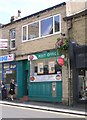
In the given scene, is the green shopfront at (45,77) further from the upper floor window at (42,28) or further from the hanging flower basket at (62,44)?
the upper floor window at (42,28)

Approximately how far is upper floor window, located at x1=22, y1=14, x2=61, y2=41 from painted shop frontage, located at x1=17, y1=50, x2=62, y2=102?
1524 millimetres

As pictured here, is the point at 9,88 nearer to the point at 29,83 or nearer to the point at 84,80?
the point at 29,83

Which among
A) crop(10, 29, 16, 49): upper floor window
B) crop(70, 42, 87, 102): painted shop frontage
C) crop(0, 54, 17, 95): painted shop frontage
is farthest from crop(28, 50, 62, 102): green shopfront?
crop(10, 29, 16, 49): upper floor window

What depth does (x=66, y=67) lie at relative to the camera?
2159 cm

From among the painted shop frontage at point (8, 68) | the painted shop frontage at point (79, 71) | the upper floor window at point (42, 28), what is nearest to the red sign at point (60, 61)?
the painted shop frontage at point (79, 71)

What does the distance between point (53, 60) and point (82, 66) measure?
10.5 ft

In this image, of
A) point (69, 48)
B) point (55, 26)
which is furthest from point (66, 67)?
point (55, 26)

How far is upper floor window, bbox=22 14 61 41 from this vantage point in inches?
909

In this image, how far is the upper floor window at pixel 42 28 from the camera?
23.1 meters

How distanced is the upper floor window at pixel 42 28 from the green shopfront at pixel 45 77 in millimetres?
1538

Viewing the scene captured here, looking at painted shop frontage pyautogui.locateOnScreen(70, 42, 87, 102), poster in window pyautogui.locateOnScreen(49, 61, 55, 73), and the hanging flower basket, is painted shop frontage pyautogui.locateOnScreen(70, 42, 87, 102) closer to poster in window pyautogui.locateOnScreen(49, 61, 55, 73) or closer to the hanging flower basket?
the hanging flower basket

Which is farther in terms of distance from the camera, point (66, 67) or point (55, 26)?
point (55, 26)

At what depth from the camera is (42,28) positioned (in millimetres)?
24719

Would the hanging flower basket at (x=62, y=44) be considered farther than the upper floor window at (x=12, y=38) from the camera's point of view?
No
